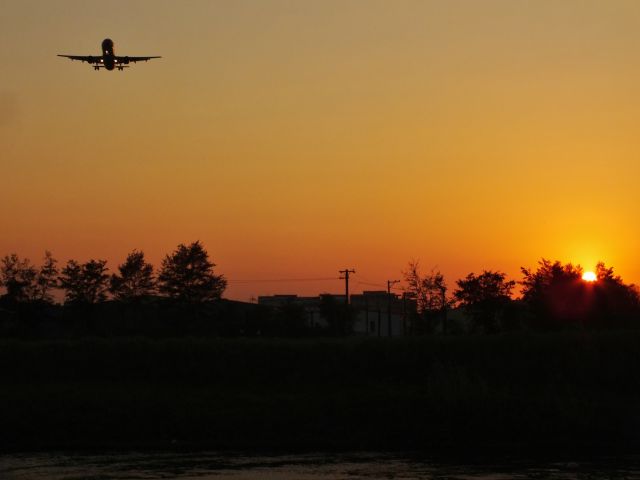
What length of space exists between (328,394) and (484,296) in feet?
136

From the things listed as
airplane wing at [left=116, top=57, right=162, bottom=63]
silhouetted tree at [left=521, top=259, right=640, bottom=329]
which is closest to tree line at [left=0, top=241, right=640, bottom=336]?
silhouetted tree at [left=521, top=259, right=640, bottom=329]

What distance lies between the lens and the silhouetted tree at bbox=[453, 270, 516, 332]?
309 feet

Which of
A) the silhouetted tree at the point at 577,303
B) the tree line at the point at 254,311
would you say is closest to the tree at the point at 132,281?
the tree line at the point at 254,311

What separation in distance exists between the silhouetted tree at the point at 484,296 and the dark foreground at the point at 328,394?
1281 inches

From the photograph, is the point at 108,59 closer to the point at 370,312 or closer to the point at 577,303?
the point at 577,303

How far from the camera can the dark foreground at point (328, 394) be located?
49.8 meters

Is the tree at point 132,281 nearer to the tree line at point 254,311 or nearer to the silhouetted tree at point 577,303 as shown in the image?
the tree line at point 254,311

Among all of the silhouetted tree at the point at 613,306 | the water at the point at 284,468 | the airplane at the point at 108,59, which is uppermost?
the airplane at the point at 108,59

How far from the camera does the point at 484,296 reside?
9488 centimetres

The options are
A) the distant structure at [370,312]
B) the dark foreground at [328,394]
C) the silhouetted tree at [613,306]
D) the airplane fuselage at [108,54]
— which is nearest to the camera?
the dark foreground at [328,394]

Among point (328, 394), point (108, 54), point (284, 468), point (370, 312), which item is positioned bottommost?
point (284, 468)

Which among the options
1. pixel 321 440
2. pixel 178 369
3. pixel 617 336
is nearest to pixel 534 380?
pixel 617 336

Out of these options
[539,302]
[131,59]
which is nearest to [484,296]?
[539,302]

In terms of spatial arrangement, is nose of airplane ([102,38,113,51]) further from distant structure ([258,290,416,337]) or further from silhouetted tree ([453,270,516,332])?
distant structure ([258,290,416,337])
